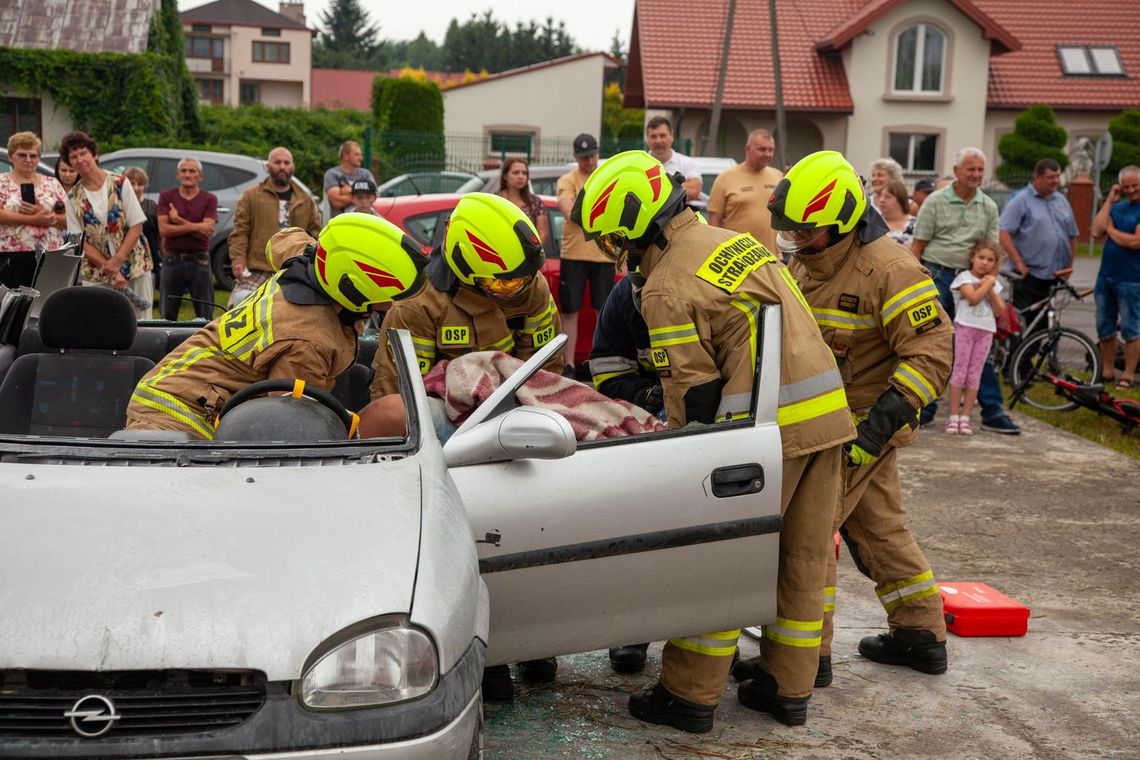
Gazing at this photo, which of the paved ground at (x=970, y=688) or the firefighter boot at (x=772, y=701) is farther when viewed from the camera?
the firefighter boot at (x=772, y=701)

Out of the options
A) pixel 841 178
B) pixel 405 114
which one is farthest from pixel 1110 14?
pixel 841 178

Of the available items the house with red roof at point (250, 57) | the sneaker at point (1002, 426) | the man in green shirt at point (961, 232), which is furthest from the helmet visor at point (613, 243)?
the house with red roof at point (250, 57)

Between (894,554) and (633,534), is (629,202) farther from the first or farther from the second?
(894,554)

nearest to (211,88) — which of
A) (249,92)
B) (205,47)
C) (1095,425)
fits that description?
(205,47)

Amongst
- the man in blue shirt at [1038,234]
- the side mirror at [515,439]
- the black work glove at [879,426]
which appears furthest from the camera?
the man in blue shirt at [1038,234]

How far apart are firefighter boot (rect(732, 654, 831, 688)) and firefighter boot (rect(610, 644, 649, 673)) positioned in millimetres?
357

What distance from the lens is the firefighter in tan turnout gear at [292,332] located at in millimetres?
4090

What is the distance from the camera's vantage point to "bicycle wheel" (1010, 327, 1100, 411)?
10664 mm

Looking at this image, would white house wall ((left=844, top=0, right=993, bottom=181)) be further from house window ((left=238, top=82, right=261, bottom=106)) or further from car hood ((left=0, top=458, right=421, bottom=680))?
house window ((left=238, top=82, right=261, bottom=106))

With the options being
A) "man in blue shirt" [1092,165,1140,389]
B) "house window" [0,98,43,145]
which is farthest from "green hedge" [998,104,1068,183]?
"house window" [0,98,43,145]

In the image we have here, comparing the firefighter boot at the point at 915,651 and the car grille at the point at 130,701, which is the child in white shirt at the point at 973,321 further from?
the car grille at the point at 130,701

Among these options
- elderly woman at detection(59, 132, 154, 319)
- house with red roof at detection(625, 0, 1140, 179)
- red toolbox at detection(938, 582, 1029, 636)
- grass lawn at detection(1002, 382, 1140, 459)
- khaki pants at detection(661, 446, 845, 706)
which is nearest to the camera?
khaki pants at detection(661, 446, 845, 706)

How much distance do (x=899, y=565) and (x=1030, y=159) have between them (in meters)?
30.4

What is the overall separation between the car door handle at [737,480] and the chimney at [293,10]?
8920cm
